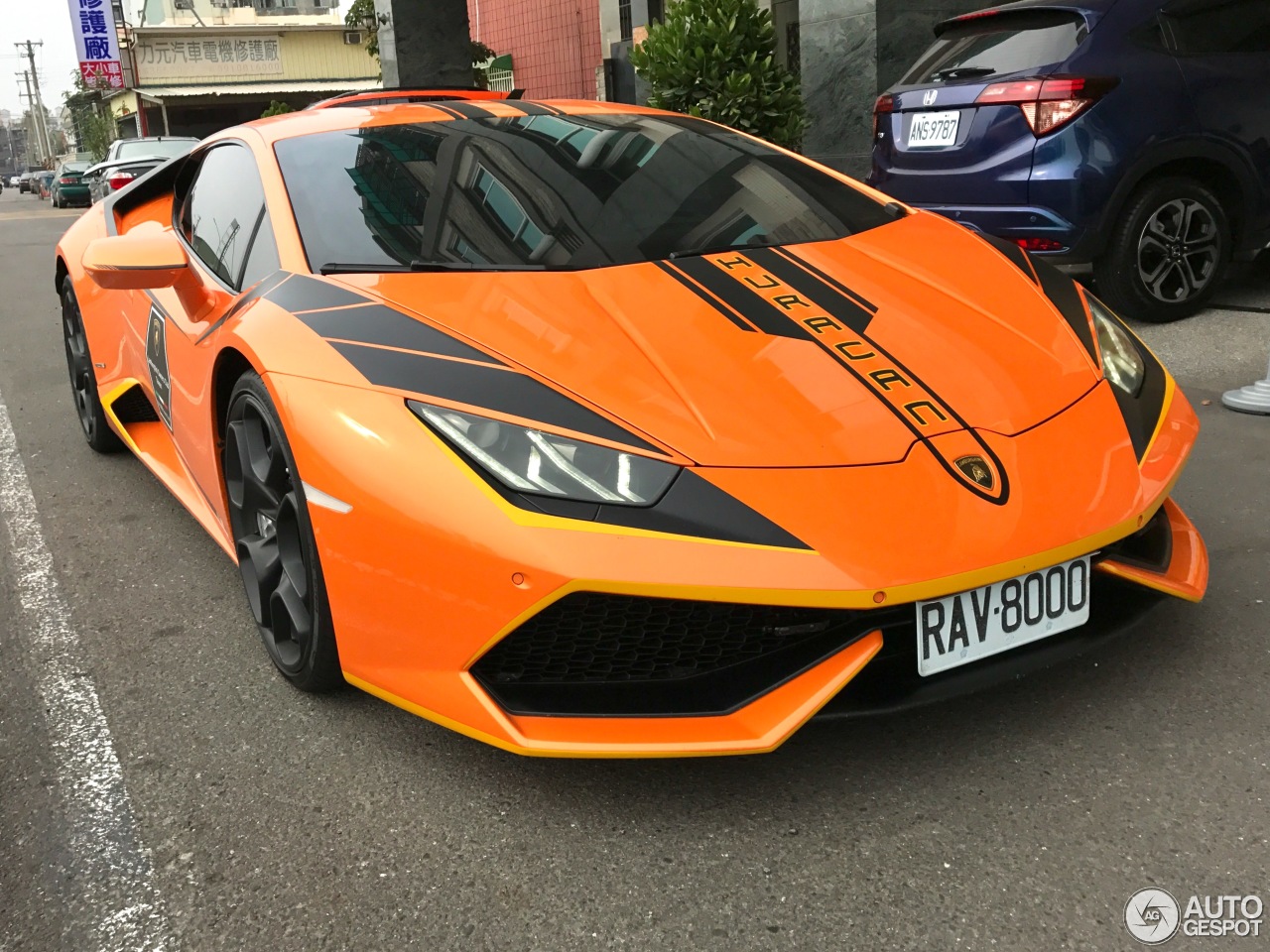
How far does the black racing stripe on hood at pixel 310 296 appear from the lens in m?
2.36

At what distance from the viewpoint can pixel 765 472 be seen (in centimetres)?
192

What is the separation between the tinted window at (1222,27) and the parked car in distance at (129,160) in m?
13.0

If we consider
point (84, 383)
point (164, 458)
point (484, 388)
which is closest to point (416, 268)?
point (484, 388)

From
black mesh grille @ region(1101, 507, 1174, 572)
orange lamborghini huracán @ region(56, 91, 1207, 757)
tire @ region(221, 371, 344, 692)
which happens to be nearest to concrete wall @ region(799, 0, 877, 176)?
orange lamborghini huracán @ region(56, 91, 1207, 757)

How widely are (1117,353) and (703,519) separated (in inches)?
44.7

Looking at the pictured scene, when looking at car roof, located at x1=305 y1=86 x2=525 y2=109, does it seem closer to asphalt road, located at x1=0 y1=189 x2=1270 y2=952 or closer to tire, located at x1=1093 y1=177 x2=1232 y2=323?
asphalt road, located at x1=0 y1=189 x2=1270 y2=952

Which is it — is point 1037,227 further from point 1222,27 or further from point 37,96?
point 37,96

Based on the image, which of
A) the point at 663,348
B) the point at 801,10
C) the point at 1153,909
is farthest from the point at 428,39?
the point at 1153,909

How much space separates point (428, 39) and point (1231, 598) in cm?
1256

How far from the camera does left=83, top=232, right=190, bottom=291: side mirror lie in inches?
113

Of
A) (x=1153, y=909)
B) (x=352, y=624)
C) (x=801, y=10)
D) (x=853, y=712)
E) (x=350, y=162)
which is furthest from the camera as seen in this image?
(x=801, y=10)

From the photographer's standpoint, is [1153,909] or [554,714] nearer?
[1153,909]

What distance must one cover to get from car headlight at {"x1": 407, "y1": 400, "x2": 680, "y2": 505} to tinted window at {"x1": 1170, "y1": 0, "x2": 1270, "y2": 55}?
4.28 metres

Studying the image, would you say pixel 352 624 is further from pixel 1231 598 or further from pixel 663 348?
pixel 1231 598
